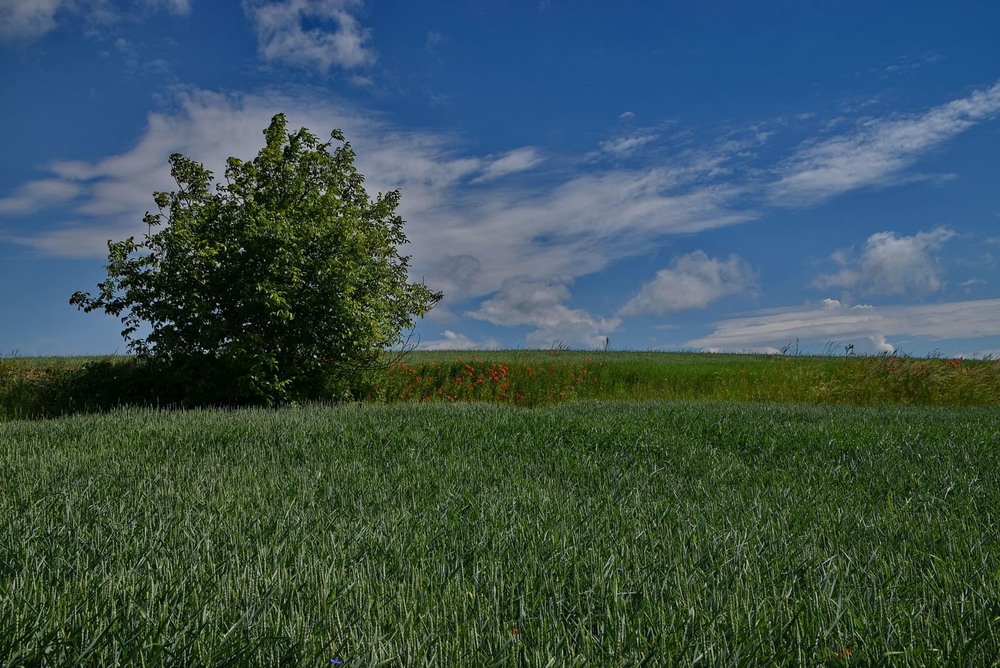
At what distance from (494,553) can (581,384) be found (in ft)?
47.9

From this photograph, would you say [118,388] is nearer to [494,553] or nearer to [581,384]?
[581,384]

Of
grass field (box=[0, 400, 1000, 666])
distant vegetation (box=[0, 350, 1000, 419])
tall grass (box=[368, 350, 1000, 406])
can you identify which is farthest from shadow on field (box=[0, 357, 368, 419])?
grass field (box=[0, 400, 1000, 666])

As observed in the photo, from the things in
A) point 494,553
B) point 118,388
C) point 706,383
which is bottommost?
point 494,553

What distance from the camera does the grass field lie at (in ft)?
7.89

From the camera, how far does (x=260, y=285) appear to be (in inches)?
460

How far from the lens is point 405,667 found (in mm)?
2281

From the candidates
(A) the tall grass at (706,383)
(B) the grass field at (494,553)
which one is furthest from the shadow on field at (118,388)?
(B) the grass field at (494,553)

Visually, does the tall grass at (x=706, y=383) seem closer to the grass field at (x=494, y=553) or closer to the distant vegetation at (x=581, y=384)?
the distant vegetation at (x=581, y=384)

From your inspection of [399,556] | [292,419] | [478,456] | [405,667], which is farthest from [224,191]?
[405,667]

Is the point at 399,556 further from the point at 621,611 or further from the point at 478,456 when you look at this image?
the point at 478,456

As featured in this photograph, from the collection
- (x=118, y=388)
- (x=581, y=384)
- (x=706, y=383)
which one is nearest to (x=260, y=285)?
(x=118, y=388)

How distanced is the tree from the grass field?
547 cm

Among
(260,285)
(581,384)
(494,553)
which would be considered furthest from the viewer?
(581,384)

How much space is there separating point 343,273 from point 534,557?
1024 cm
